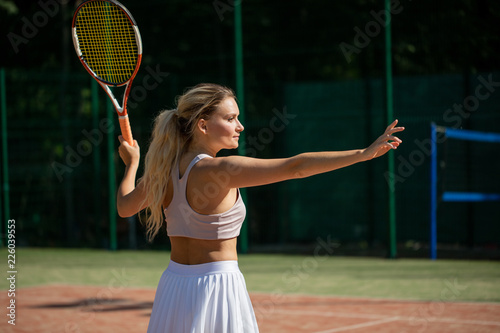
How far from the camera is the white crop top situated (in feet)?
9.19

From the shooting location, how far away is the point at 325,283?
9.31m

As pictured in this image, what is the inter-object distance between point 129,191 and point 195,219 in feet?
1.31

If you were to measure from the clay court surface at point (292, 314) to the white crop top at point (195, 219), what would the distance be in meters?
3.51

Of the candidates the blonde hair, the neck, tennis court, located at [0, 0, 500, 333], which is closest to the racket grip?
the blonde hair

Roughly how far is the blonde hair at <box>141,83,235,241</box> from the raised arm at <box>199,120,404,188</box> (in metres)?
0.24

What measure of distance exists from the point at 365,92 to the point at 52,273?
6.40m

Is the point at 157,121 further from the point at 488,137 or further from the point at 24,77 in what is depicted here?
the point at 24,77

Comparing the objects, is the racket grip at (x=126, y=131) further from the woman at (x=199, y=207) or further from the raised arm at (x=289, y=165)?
the raised arm at (x=289, y=165)

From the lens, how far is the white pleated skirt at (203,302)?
9.16 ft

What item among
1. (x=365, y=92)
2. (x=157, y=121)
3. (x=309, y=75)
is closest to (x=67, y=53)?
(x=309, y=75)

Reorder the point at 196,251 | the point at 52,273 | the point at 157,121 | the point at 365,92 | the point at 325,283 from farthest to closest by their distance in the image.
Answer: the point at 365,92 → the point at 52,273 → the point at 325,283 → the point at 157,121 → the point at 196,251

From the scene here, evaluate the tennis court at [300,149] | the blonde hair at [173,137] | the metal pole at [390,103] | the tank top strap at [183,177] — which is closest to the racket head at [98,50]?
the blonde hair at [173,137]

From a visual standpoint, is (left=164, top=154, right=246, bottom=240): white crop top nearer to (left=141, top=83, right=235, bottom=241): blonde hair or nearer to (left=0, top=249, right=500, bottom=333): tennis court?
(left=141, top=83, right=235, bottom=241): blonde hair

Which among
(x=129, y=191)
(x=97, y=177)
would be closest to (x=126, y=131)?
(x=129, y=191)
